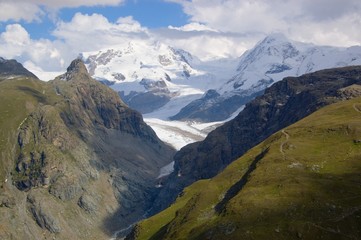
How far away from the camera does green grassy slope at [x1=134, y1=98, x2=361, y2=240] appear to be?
125 meters

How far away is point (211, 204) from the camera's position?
179m

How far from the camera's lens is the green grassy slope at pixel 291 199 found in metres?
125

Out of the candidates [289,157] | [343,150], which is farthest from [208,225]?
[343,150]

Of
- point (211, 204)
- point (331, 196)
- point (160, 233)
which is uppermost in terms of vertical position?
point (331, 196)

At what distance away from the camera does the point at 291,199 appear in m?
141

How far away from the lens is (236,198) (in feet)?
509

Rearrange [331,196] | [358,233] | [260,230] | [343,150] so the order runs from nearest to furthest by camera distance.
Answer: [358,233] < [260,230] < [331,196] < [343,150]

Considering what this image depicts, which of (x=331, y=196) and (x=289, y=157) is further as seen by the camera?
(x=289, y=157)

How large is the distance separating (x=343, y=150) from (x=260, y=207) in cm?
5056

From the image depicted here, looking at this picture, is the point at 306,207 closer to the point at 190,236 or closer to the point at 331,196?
the point at 331,196

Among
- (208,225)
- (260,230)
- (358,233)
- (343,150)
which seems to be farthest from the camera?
(343,150)

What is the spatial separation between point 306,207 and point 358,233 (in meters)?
17.2

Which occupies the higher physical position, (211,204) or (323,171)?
(323,171)

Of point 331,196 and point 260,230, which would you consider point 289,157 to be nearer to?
point 331,196
